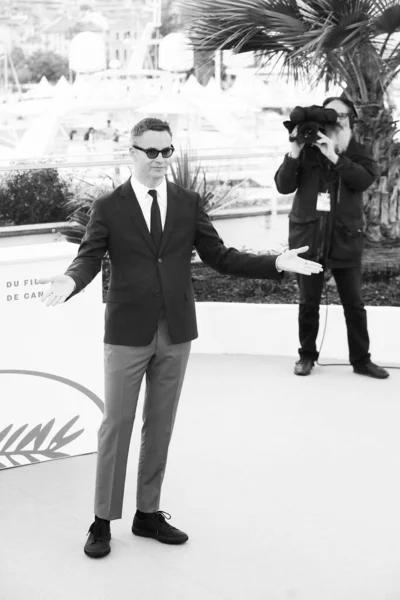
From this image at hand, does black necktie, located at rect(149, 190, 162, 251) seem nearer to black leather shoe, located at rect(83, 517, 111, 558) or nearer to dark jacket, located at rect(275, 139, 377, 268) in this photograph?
black leather shoe, located at rect(83, 517, 111, 558)

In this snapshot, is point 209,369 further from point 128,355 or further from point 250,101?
point 250,101

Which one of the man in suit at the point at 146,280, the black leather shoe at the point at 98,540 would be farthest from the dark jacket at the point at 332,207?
the black leather shoe at the point at 98,540

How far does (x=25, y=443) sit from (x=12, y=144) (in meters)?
29.6

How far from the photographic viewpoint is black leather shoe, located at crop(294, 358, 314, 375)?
6871mm

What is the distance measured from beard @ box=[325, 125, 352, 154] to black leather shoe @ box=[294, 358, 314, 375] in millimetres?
1427

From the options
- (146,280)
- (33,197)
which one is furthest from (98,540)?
(33,197)

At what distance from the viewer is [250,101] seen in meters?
36.5

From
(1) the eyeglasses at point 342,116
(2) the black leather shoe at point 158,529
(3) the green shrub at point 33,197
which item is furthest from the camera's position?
(3) the green shrub at point 33,197

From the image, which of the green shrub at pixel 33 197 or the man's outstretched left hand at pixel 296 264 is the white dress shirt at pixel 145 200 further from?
the green shrub at pixel 33 197

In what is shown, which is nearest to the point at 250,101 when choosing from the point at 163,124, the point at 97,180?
the point at 97,180

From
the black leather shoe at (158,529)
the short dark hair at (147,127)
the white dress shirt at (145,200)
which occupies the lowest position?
the black leather shoe at (158,529)

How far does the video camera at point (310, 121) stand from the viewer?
6.46 m

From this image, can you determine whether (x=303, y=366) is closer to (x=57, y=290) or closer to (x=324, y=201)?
(x=324, y=201)

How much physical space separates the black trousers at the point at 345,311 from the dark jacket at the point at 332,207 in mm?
138
